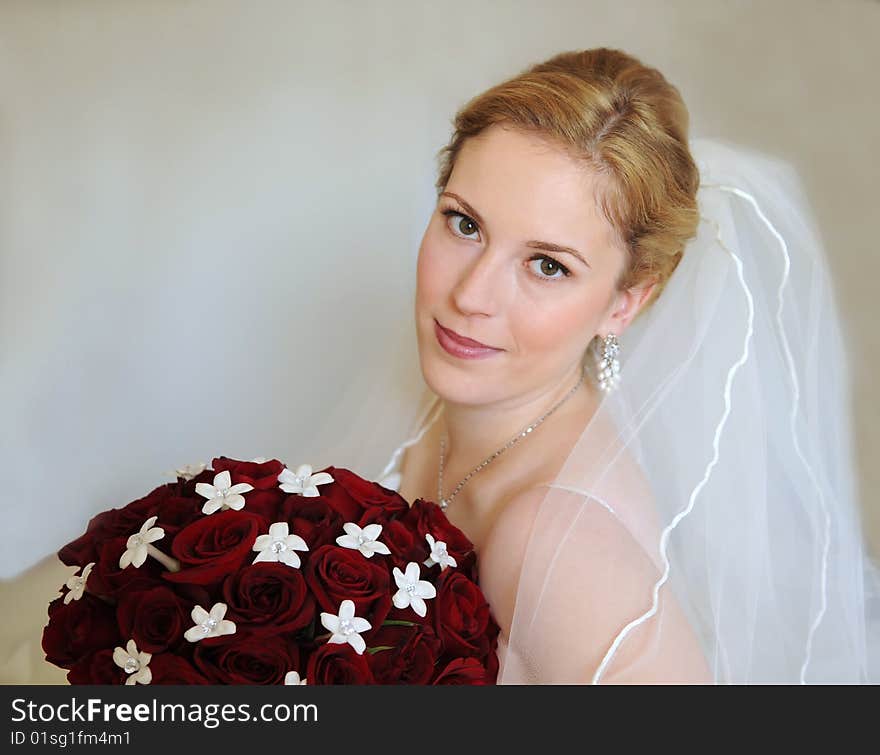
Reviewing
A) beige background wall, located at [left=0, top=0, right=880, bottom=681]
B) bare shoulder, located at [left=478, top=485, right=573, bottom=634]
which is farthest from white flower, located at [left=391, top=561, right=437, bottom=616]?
beige background wall, located at [left=0, top=0, right=880, bottom=681]

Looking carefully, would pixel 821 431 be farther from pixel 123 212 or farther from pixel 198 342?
pixel 123 212

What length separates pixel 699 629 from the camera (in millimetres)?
1381

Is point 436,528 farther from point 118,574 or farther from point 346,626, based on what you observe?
point 118,574

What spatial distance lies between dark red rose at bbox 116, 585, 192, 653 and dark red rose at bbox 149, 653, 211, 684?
0.01 m

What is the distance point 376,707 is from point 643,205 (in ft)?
2.99

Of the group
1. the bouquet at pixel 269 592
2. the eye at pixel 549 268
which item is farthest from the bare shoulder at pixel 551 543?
Result: the eye at pixel 549 268

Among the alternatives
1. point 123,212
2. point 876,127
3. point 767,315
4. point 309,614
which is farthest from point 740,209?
point 123,212

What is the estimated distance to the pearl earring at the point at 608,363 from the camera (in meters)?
1.67

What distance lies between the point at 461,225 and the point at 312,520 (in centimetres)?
64

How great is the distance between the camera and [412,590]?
1.21 meters

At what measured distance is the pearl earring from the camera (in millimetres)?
1671

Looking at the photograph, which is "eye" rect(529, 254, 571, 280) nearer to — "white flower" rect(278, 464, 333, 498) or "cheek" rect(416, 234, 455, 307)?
"cheek" rect(416, 234, 455, 307)

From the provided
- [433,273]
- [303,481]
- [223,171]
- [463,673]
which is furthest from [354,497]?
[223,171]

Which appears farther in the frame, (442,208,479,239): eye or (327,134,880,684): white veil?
(442,208,479,239): eye
